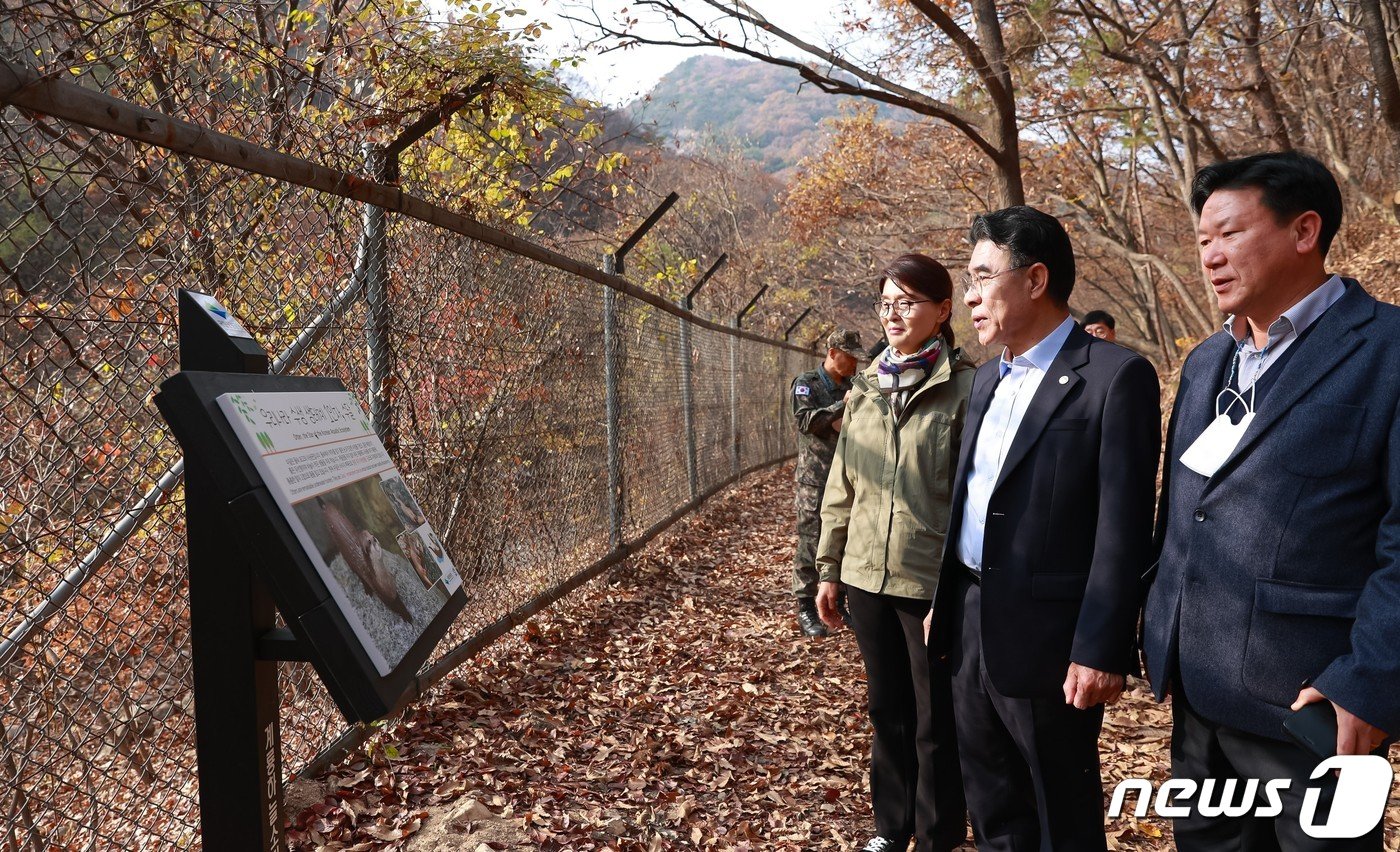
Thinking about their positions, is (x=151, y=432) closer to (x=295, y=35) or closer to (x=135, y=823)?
(x=135, y=823)

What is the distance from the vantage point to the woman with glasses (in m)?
3.33

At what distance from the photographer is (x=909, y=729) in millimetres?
3504

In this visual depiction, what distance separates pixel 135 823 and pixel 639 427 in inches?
241

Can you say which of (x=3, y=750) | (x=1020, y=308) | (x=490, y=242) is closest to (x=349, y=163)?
(x=490, y=242)

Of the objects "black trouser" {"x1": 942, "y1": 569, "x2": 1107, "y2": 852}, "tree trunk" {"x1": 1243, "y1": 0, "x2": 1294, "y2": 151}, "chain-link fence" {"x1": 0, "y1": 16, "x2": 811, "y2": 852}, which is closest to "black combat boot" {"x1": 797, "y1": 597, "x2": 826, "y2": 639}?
"chain-link fence" {"x1": 0, "y1": 16, "x2": 811, "y2": 852}

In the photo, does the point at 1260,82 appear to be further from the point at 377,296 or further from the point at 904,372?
the point at 377,296

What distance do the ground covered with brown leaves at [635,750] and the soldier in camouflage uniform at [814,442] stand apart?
0.36m

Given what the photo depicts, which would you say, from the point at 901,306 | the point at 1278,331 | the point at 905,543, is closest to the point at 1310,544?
the point at 1278,331

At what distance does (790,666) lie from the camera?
5973mm

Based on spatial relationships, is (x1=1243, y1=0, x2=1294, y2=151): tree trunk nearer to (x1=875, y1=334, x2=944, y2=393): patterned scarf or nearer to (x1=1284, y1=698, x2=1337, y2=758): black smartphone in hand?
(x1=875, y1=334, x2=944, y2=393): patterned scarf

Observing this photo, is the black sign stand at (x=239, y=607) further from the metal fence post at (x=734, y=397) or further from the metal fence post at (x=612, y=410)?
the metal fence post at (x=734, y=397)

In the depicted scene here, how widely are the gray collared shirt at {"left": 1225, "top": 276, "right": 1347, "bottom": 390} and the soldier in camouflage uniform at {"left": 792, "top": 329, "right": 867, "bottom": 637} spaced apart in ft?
13.3

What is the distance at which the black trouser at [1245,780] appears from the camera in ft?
6.78

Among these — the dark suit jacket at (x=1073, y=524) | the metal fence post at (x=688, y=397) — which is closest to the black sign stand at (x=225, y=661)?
the dark suit jacket at (x=1073, y=524)
